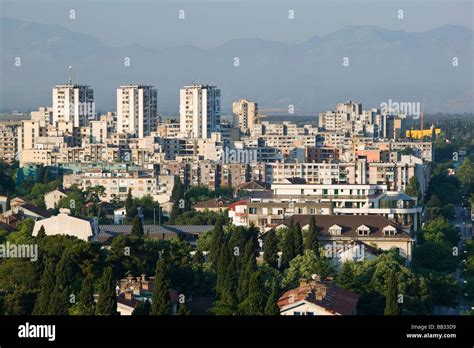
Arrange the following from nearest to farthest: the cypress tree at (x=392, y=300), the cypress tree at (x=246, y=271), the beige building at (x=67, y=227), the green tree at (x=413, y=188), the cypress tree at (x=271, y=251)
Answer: the cypress tree at (x=392, y=300)
the cypress tree at (x=246, y=271)
the cypress tree at (x=271, y=251)
the beige building at (x=67, y=227)
the green tree at (x=413, y=188)

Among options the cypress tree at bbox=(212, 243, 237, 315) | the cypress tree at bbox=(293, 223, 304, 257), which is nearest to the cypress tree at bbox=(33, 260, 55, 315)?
the cypress tree at bbox=(212, 243, 237, 315)

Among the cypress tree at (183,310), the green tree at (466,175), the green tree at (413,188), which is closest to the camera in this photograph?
the cypress tree at (183,310)

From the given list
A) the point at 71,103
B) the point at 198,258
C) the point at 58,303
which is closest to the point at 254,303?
the point at 58,303

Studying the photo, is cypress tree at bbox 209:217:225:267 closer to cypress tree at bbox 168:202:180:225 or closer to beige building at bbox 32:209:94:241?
beige building at bbox 32:209:94:241

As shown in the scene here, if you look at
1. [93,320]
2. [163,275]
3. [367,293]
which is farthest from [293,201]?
[93,320]

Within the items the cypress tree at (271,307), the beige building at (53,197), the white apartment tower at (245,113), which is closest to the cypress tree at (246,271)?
the cypress tree at (271,307)

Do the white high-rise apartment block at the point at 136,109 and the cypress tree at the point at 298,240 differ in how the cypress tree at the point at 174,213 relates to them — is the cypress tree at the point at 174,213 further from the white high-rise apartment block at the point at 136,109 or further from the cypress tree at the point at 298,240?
the white high-rise apartment block at the point at 136,109

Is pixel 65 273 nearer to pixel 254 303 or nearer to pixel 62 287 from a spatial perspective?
pixel 62 287
